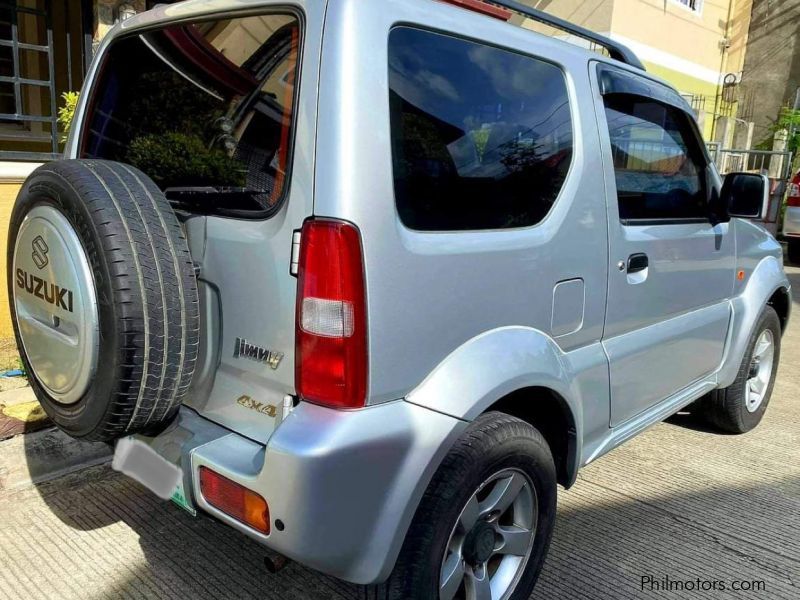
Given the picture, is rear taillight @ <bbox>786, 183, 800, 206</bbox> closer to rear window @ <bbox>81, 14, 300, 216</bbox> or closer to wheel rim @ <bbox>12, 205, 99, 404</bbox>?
rear window @ <bbox>81, 14, 300, 216</bbox>

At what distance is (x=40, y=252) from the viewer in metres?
2.03

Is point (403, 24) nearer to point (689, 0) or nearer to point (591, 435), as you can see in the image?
point (591, 435)

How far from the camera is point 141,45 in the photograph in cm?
251

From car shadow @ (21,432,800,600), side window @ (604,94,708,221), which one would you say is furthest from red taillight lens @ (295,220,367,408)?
side window @ (604,94,708,221)

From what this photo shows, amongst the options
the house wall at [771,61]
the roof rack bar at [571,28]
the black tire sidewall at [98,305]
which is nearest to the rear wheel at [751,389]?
the roof rack bar at [571,28]

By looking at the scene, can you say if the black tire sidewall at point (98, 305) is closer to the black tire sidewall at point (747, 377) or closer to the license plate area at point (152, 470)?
the license plate area at point (152, 470)

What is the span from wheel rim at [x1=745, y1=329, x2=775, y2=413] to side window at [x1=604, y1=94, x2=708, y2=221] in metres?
1.29

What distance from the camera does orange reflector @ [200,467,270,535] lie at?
5.89 feet

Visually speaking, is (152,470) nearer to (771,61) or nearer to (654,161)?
(654,161)

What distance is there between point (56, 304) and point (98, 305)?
0.24 m

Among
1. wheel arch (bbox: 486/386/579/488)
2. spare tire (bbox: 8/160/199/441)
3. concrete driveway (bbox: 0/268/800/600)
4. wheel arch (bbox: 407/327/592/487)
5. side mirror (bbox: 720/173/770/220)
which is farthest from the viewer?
side mirror (bbox: 720/173/770/220)

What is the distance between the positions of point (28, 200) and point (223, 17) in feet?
2.69

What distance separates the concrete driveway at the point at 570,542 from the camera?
8.37 feet

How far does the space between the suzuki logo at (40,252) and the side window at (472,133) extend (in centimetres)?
106
